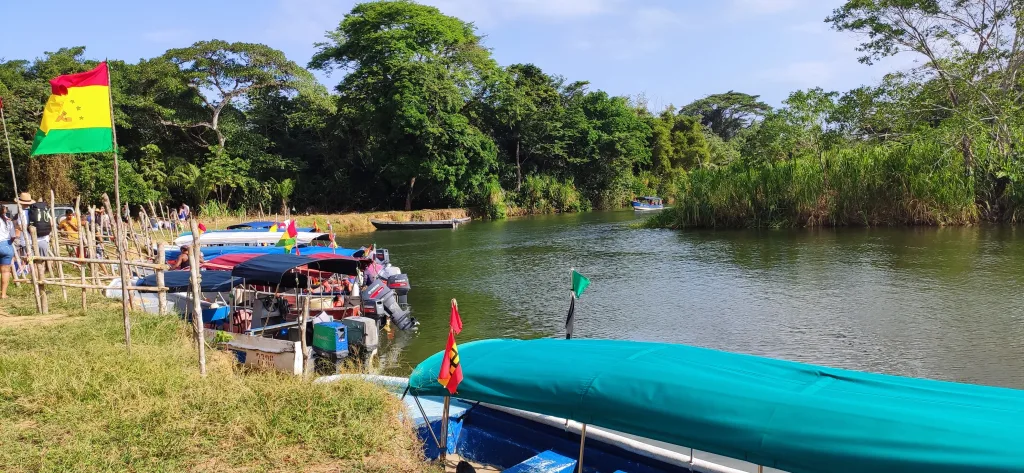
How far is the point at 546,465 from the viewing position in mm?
6559

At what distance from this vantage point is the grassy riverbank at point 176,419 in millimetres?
6090

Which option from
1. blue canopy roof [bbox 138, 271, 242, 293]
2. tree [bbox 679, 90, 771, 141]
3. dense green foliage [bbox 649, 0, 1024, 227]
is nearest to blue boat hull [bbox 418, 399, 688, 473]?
blue canopy roof [bbox 138, 271, 242, 293]

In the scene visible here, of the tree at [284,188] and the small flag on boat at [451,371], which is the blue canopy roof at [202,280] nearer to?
the small flag on boat at [451,371]

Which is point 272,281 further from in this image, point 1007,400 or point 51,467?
point 1007,400

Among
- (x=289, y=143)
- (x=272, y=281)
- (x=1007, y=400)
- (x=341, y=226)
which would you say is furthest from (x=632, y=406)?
(x=289, y=143)

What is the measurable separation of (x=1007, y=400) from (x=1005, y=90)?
32.2 metres

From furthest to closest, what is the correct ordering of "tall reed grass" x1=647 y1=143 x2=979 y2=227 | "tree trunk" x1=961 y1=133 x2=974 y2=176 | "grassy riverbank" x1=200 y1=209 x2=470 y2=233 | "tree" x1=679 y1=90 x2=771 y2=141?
"tree" x1=679 y1=90 x2=771 y2=141 < "grassy riverbank" x1=200 y1=209 x2=470 y2=233 < "tree trunk" x1=961 y1=133 x2=974 y2=176 < "tall reed grass" x1=647 y1=143 x2=979 y2=227

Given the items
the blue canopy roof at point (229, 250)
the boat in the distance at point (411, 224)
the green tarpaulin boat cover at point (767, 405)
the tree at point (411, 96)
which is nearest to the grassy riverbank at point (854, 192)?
the boat in the distance at point (411, 224)

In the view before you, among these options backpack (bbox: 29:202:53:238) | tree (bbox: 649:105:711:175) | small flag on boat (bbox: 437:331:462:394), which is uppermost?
tree (bbox: 649:105:711:175)

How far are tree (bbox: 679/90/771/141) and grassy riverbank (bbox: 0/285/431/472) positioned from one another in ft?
281

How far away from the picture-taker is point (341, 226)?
4203 cm

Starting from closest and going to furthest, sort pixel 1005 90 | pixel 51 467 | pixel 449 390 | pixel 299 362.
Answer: pixel 51 467, pixel 449 390, pixel 299 362, pixel 1005 90

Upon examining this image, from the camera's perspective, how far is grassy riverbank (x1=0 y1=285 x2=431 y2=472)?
6.09 meters

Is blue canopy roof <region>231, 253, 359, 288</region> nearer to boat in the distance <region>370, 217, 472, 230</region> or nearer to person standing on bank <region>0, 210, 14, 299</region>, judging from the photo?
person standing on bank <region>0, 210, 14, 299</region>
